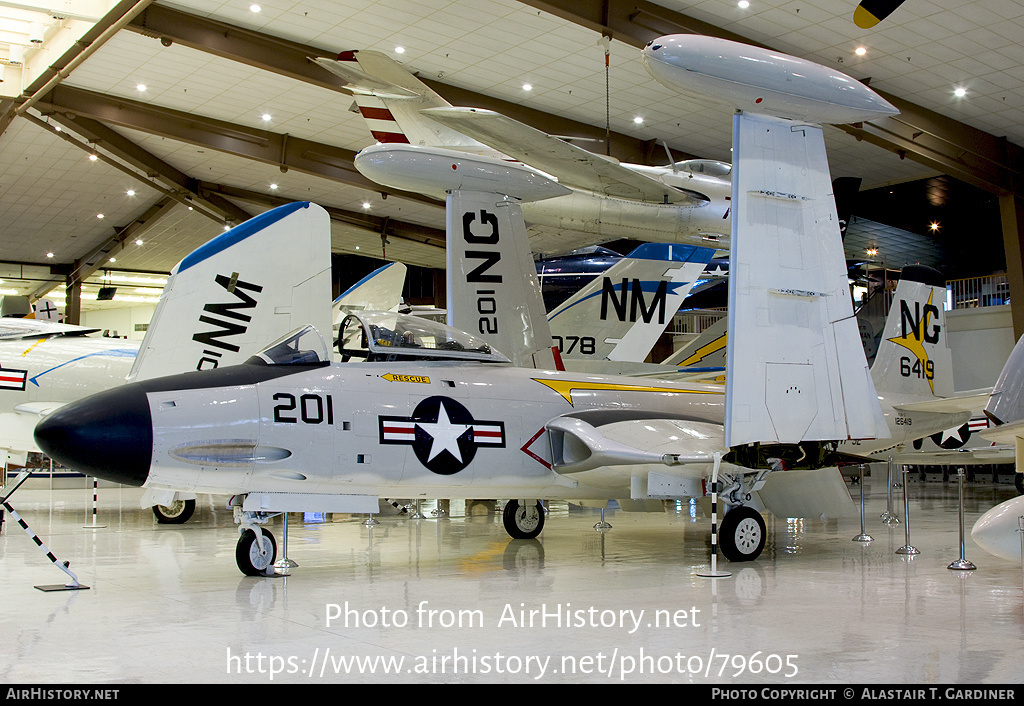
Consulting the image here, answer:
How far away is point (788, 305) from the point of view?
7383mm

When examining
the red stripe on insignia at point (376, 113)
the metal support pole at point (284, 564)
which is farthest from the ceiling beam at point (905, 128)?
the metal support pole at point (284, 564)

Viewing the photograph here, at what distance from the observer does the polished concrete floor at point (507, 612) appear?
13.0 feet

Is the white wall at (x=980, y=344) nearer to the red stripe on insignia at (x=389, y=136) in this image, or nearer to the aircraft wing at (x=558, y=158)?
the aircraft wing at (x=558, y=158)

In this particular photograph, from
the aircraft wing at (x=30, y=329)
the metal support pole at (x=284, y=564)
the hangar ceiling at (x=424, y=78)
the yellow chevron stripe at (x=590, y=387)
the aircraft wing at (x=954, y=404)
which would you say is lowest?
the metal support pole at (x=284, y=564)

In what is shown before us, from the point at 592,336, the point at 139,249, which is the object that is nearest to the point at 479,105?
the point at 592,336

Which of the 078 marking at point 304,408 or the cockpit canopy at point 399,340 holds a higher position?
the cockpit canopy at point 399,340

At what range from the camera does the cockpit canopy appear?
7.27 metres

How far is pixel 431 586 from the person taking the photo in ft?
20.9

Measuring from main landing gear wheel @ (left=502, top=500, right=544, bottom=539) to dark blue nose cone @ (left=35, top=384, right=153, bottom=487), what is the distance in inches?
181

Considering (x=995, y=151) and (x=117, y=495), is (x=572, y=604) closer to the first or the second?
(x=117, y=495)

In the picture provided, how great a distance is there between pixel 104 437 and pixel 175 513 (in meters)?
6.13

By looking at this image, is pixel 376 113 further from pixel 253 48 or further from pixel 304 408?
pixel 304 408

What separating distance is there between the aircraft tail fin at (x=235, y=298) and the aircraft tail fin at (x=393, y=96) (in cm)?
398

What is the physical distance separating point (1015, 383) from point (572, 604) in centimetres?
321
